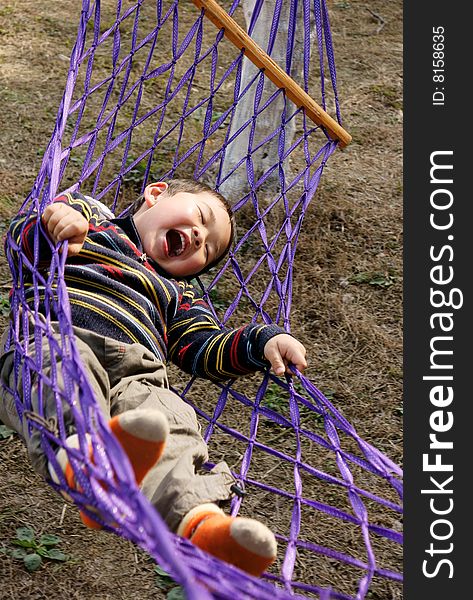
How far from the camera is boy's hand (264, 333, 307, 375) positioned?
1968 mm

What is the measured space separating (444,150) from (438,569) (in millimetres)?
1130

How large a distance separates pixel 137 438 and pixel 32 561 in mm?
745

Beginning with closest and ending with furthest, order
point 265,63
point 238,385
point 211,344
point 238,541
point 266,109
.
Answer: point 238,541 < point 211,344 < point 265,63 < point 238,385 < point 266,109

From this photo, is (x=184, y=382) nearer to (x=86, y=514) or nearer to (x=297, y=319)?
(x=297, y=319)

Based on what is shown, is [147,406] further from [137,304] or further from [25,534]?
[25,534]

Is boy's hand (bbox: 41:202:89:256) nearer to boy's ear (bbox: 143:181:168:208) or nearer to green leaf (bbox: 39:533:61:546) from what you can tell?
boy's ear (bbox: 143:181:168:208)

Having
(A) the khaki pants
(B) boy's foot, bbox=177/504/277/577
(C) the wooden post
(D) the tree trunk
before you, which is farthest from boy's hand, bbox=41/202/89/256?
(D) the tree trunk

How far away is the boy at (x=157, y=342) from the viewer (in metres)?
1.45

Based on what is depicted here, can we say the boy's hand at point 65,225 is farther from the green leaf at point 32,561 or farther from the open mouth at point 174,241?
the green leaf at point 32,561

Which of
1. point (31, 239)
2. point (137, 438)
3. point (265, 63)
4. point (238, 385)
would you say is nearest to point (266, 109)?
point (265, 63)

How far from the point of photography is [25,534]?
2.09m

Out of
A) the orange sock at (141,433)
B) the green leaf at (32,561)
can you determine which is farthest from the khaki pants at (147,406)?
the green leaf at (32,561)

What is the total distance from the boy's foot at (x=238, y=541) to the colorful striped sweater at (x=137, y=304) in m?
0.51

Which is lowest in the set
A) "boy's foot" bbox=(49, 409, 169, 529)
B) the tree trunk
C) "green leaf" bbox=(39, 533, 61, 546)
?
"green leaf" bbox=(39, 533, 61, 546)
